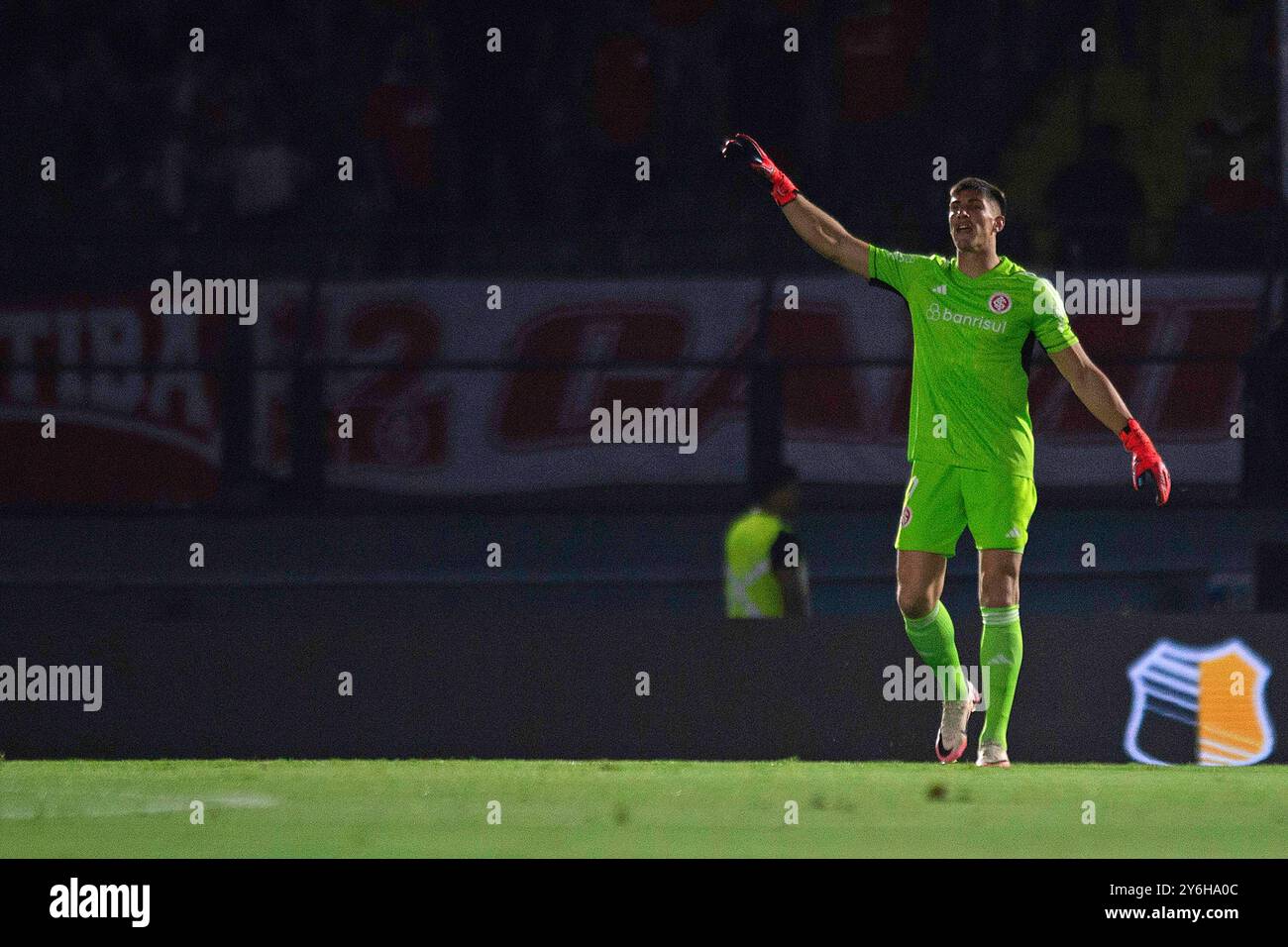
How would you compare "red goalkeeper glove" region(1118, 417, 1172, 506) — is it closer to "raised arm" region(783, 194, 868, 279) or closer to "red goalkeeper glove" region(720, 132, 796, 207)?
"raised arm" region(783, 194, 868, 279)

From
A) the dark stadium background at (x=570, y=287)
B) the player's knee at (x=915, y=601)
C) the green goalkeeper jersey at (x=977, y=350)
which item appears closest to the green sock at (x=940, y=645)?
the player's knee at (x=915, y=601)

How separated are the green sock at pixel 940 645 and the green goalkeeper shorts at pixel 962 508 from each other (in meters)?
0.26

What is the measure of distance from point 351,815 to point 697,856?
129 cm

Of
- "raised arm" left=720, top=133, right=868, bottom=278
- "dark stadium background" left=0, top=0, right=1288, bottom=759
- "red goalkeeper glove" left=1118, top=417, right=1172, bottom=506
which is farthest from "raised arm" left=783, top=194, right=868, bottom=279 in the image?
"dark stadium background" left=0, top=0, right=1288, bottom=759

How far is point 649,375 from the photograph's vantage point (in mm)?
15781

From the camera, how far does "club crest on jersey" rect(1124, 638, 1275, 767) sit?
28.8 ft

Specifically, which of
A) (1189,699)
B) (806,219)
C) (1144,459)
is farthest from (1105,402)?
(1189,699)

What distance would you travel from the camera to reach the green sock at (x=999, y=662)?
24.3 ft

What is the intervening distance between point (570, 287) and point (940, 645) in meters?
8.53

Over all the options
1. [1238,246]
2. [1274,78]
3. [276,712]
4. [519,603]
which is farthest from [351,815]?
[1274,78]

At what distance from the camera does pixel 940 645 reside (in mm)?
7637

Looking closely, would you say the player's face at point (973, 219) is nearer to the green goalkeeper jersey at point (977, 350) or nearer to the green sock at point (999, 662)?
the green goalkeeper jersey at point (977, 350)

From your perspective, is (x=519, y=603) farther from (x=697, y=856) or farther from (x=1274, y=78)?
(x=697, y=856)

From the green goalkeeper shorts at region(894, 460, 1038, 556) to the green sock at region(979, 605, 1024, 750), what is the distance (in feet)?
0.81
